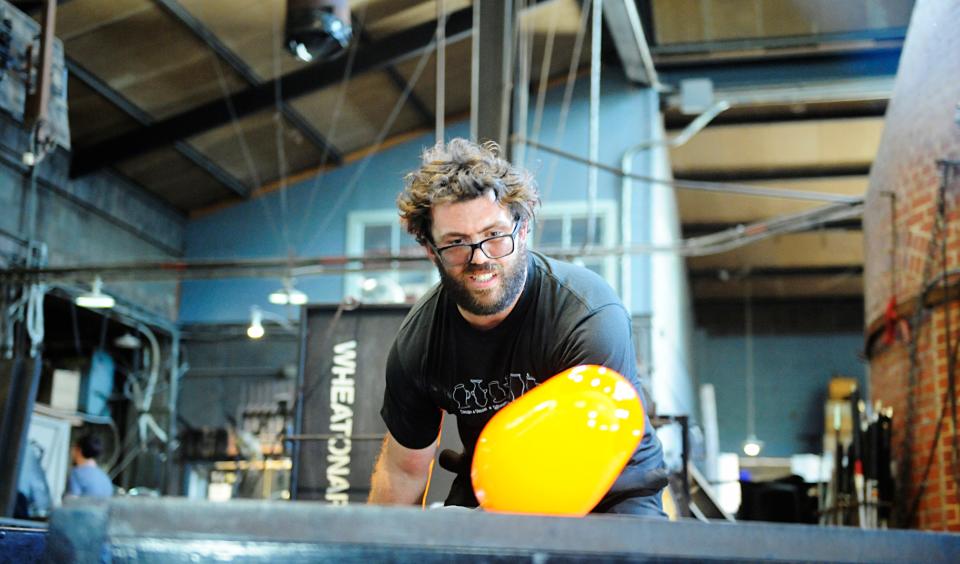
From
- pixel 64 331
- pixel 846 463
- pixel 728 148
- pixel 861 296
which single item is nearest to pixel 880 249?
pixel 846 463

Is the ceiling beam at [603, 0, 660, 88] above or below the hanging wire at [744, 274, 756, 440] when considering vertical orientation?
above

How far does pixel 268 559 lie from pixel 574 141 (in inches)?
589

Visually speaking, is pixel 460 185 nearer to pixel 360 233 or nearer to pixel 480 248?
pixel 480 248

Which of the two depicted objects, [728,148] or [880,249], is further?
[728,148]

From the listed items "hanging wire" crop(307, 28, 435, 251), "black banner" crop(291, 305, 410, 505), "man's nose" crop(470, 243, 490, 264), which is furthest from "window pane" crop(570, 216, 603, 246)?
"man's nose" crop(470, 243, 490, 264)

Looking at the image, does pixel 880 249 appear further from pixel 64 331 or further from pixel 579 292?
pixel 64 331

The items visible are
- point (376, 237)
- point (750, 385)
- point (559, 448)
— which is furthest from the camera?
point (750, 385)

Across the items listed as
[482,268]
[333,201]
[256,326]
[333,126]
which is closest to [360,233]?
[333,201]

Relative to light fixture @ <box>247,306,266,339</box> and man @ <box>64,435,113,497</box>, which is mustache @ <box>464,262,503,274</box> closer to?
man @ <box>64,435,113,497</box>

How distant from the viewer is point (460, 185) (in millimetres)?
2365

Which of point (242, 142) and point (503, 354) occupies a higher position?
point (242, 142)

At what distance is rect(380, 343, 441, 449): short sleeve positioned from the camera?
8.91 ft

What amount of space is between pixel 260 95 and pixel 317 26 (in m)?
5.86

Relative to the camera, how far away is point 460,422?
271cm
